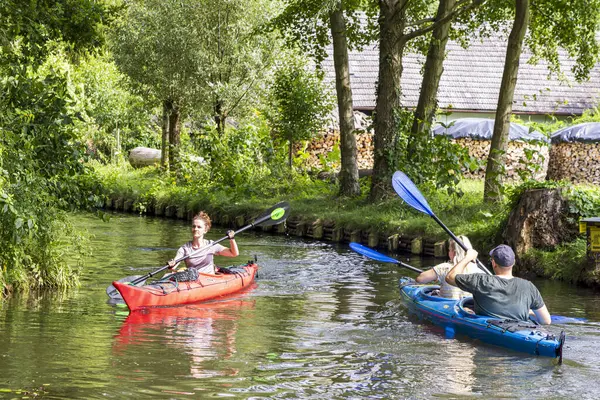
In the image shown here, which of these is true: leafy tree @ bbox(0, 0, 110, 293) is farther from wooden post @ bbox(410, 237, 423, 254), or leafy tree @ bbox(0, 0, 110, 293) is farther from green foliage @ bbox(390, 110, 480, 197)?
green foliage @ bbox(390, 110, 480, 197)

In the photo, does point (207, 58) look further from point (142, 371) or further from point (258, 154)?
point (142, 371)

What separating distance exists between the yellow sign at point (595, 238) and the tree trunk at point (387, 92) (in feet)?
24.3

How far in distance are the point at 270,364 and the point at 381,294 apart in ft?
16.9

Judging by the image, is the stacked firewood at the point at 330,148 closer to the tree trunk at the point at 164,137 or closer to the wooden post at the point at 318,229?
the tree trunk at the point at 164,137

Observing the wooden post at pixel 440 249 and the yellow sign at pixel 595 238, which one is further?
the wooden post at pixel 440 249

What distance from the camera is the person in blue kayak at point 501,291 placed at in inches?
383

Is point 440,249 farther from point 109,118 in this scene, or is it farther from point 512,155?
point 109,118

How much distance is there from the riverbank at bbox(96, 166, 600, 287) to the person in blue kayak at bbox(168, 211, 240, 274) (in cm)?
133

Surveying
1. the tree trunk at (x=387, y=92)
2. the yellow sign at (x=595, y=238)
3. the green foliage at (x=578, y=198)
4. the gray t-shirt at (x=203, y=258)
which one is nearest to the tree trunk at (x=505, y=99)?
the green foliage at (x=578, y=198)

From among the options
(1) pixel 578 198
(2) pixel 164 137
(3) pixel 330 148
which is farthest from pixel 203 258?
(2) pixel 164 137

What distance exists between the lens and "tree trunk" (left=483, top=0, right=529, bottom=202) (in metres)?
18.5

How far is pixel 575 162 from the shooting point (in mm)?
27562

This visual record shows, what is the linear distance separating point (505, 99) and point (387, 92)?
318 centimetres

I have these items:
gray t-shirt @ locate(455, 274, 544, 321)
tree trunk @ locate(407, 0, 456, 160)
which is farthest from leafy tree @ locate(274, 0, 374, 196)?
gray t-shirt @ locate(455, 274, 544, 321)
